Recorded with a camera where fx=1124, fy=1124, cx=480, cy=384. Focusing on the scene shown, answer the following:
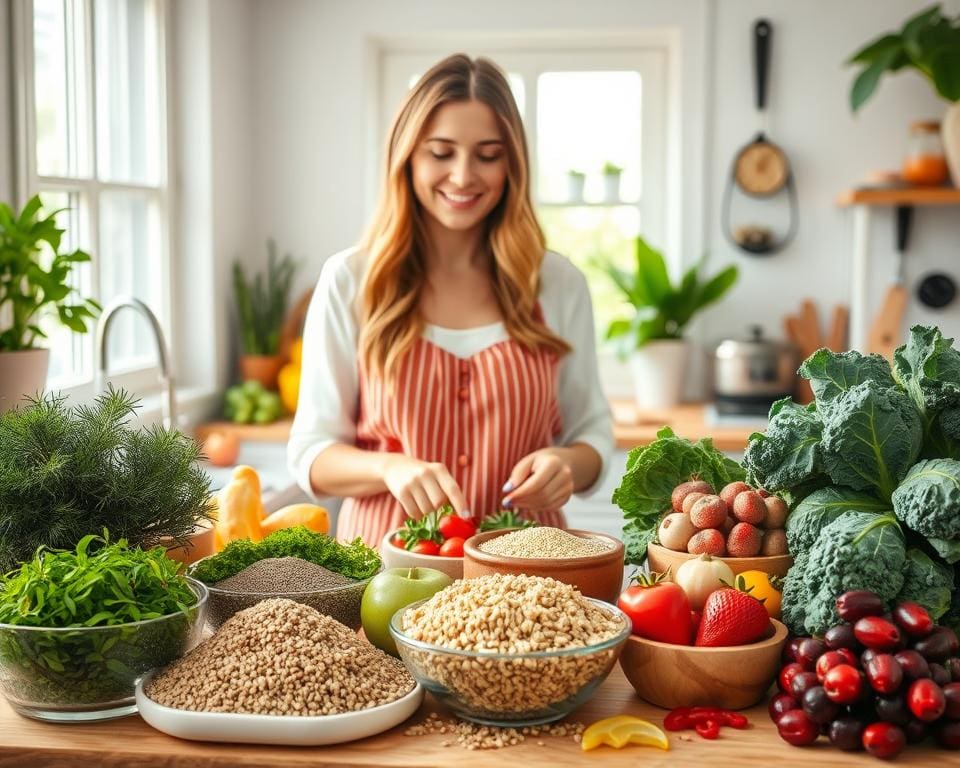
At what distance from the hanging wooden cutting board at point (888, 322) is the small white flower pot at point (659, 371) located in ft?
2.15

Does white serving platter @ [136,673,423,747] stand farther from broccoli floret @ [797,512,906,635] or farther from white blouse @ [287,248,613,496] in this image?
white blouse @ [287,248,613,496]

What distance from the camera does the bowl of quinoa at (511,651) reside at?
1.11m

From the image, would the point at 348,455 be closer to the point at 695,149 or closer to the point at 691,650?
the point at 691,650

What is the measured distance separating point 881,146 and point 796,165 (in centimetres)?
30

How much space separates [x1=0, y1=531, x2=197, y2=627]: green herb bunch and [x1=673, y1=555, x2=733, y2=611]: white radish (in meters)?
0.56

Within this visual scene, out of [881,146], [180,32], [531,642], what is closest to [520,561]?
[531,642]

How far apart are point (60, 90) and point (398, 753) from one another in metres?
2.41

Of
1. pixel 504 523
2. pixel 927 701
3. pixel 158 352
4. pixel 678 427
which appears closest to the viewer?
pixel 927 701

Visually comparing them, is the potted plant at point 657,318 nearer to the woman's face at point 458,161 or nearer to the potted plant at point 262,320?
the potted plant at point 262,320

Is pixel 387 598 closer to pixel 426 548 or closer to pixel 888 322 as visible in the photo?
pixel 426 548

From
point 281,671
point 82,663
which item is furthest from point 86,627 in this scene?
point 281,671

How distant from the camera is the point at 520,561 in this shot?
132 centimetres

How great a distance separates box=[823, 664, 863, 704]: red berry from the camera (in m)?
1.09

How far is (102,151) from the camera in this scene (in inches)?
130
